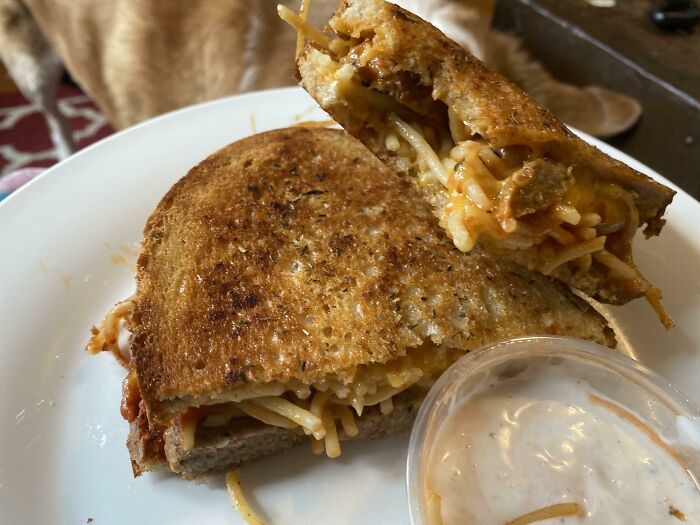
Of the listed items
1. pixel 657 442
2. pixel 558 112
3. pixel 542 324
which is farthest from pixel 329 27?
pixel 558 112

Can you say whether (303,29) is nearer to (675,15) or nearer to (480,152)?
(480,152)

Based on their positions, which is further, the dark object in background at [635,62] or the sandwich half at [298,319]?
the dark object in background at [635,62]

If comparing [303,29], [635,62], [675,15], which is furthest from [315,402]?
[675,15]

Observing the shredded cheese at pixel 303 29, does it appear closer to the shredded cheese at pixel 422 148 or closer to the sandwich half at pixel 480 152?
the sandwich half at pixel 480 152

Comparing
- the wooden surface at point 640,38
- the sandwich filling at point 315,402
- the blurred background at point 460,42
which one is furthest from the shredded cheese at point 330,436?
the wooden surface at point 640,38

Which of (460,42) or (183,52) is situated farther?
(183,52)
